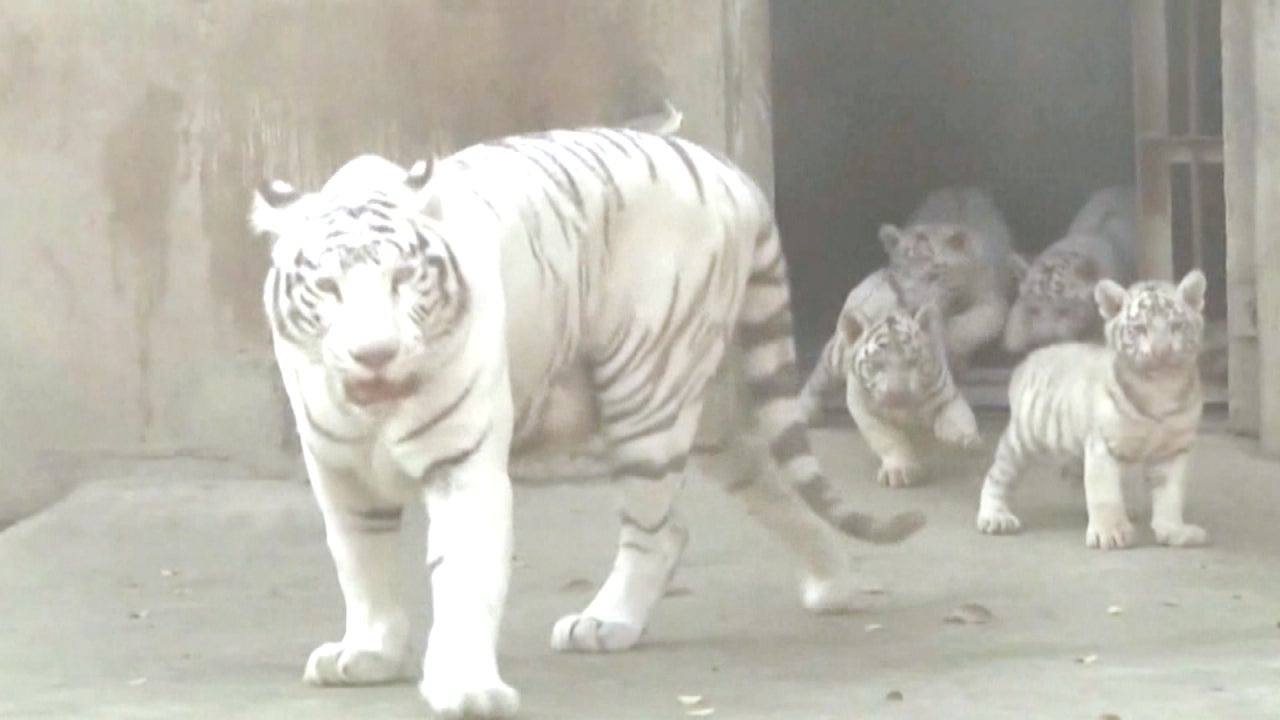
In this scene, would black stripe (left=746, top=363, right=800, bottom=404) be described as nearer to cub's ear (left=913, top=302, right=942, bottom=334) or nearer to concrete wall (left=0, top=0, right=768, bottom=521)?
concrete wall (left=0, top=0, right=768, bottom=521)

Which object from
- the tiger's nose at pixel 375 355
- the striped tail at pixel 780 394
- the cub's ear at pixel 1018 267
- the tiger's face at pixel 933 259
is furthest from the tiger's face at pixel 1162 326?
the tiger's nose at pixel 375 355

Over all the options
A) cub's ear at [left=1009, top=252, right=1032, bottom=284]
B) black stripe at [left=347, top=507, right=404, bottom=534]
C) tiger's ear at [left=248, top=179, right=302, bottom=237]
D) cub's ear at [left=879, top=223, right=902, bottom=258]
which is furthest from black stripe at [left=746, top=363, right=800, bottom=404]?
cub's ear at [left=1009, top=252, right=1032, bottom=284]

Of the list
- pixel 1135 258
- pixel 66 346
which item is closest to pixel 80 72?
pixel 66 346

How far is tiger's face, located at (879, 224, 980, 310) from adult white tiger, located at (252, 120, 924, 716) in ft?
9.77

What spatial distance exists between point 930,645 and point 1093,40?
7.90 metres

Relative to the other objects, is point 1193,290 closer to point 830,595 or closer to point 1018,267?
point 830,595

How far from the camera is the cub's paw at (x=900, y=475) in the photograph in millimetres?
7367

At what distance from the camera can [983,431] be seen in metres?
8.08

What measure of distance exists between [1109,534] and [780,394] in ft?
4.28

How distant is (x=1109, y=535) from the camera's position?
21.1 ft

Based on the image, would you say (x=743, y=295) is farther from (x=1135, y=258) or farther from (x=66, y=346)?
(x=1135, y=258)

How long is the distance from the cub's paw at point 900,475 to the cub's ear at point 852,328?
0.47 m

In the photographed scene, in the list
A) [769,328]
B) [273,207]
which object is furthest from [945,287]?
[273,207]

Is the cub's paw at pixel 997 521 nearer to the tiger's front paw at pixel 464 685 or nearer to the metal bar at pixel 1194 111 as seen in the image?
the metal bar at pixel 1194 111
